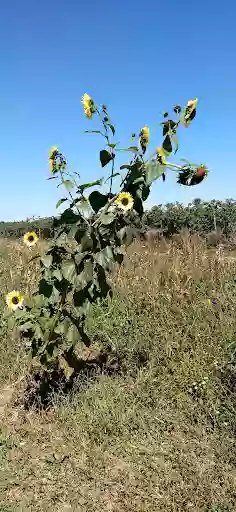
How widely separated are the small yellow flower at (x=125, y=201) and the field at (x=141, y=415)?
116cm

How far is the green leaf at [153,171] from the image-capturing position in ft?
9.31

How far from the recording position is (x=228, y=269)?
4.71 m

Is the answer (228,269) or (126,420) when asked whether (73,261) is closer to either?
(126,420)

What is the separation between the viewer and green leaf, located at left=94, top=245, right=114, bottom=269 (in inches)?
113

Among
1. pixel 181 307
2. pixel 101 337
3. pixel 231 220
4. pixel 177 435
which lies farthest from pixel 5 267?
pixel 231 220

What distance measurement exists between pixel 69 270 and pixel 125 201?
540 millimetres

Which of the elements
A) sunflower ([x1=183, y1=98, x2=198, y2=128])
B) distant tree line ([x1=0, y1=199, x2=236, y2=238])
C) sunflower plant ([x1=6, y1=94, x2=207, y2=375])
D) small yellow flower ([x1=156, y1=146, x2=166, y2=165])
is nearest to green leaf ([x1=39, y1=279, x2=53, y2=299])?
sunflower plant ([x1=6, y1=94, x2=207, y2=375])

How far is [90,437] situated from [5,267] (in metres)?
4.12

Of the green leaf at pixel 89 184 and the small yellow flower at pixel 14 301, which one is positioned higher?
the green leaf at pixel 89 184

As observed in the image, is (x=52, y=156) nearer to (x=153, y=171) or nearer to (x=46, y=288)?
(x=153, y=171)

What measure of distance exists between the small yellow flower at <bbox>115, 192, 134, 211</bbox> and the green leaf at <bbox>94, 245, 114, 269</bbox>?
280 mm

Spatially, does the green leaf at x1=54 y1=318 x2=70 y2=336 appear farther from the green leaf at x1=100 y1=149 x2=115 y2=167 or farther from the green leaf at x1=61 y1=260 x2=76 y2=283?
the green leaf at x1=100 y1=149 x2=115 y2=167

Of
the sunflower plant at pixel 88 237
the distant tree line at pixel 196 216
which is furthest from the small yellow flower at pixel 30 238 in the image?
the distant tree line at pixel 196 216

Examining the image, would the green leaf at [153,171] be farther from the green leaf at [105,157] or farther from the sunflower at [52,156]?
the sunflower at [52,156]
